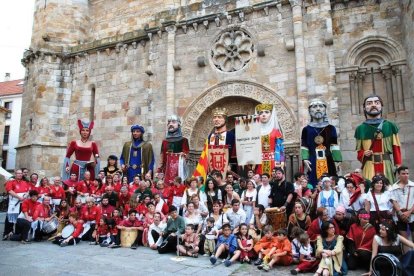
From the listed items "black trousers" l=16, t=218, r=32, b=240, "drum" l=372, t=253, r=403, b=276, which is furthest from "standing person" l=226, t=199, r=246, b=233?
"black trousers" l=16, t=218, r=32, b=240

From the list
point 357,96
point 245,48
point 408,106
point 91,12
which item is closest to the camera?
point 408,106

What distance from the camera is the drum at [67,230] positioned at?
310 inches

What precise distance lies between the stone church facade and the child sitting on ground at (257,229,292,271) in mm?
4577

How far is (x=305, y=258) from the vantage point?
5754 millimetres

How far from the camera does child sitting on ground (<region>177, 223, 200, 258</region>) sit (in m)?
6.67

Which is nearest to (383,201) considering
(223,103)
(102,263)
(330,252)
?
(330,252)

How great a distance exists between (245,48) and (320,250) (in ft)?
25.1

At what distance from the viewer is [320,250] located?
18.1 feet

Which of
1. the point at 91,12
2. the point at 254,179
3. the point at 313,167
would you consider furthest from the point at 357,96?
the point at 91,12

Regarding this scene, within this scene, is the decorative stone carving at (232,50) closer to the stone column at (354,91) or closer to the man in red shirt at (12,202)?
the stone column at (354,91)

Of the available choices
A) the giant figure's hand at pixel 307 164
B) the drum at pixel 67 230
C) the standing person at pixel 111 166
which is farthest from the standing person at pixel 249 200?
the standing person at pixel 111 166

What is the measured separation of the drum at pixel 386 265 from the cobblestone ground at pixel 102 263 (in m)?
0.60

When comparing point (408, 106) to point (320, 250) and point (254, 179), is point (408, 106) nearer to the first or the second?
point (254, 179)

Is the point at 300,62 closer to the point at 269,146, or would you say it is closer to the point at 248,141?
the point at 269,146
